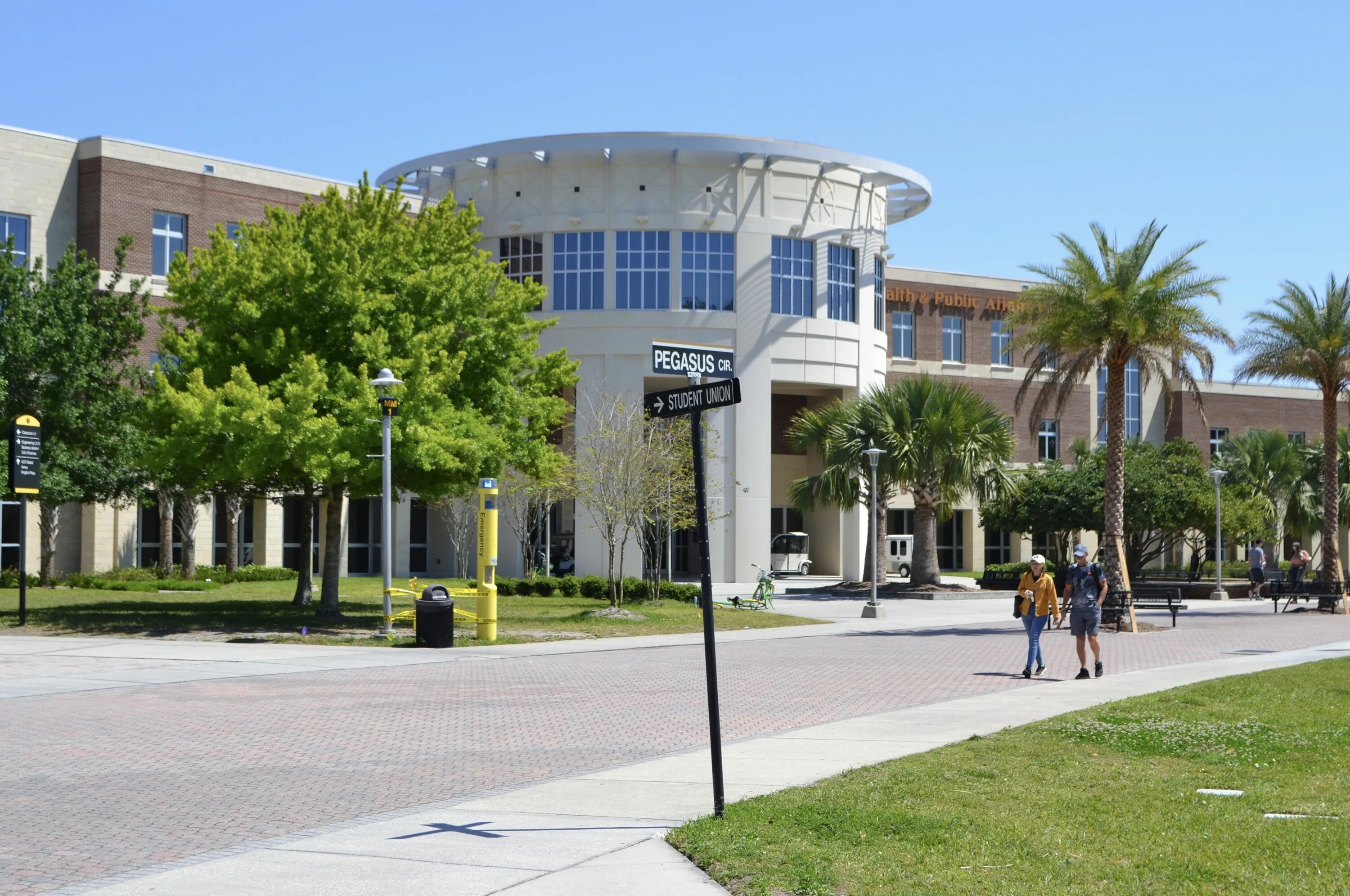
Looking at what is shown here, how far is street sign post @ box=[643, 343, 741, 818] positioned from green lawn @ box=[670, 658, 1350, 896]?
18.5 inches

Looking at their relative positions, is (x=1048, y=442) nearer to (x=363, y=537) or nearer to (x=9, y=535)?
(x=363, y=537)

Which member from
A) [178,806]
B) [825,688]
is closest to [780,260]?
[825,688]

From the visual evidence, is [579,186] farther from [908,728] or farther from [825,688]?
[908,728]

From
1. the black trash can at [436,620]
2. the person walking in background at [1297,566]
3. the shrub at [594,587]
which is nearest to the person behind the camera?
the black trash can at [436,620]

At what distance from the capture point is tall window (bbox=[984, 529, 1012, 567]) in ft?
233

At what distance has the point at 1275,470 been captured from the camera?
2539 inches

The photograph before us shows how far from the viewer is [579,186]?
52406 millimetres

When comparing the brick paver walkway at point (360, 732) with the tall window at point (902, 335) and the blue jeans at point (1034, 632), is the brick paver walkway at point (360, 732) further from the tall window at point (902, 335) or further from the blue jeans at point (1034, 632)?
the tall window at point (902, 335)

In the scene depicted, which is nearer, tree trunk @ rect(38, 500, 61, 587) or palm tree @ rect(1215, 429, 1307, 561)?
tree trunk @ rect(38, 500, 61, 587)

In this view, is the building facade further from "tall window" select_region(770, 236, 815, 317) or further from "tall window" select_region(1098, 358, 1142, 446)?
"tall window" select_region(1098, 358, 1142, 446)

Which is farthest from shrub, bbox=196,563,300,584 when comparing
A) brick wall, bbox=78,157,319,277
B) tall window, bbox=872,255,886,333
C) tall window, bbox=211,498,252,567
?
tall window, bbox=872,255,886,333

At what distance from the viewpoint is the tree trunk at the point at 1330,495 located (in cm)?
3847

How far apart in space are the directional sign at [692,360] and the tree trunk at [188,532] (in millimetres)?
38587

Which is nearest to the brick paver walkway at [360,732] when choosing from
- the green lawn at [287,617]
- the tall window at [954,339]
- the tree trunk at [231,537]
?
the green lawn at [287,617]
